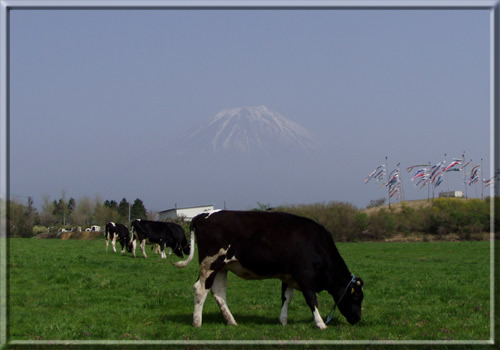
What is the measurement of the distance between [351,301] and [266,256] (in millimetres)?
1854

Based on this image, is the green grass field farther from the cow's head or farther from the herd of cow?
the herd of cow

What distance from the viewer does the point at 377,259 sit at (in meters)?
28.2

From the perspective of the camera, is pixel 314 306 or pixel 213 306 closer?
pixel 314 306

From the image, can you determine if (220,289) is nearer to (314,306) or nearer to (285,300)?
(285,300)

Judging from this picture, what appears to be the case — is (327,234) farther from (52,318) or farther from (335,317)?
(52,318)

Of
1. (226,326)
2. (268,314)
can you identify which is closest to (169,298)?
(268,314)

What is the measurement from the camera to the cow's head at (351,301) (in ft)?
36.0

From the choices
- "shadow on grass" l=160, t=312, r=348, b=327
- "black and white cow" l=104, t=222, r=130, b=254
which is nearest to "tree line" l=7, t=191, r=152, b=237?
"black and white cow" l=104, t=222, r=130, b=254

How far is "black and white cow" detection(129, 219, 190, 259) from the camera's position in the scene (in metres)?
29.5

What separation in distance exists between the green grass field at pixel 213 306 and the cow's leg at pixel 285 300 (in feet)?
0.50

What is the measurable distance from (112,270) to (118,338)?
A: 40.4 ft

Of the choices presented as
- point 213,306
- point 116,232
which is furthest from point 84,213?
point 213,306

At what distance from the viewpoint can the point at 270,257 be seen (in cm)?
1057

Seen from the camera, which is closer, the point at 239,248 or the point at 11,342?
the point at 11,342
